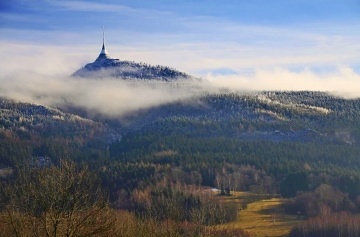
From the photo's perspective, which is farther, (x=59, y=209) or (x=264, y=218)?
(x=264, y=218)

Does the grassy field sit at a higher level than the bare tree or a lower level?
lower

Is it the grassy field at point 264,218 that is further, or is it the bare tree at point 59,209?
the grassy field at point 264,218

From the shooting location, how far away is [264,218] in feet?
420

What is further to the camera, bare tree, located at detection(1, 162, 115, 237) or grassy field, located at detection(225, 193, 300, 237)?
grassy field, located at detection(225, 193, 300, 237)

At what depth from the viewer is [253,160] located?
19375 centimetres

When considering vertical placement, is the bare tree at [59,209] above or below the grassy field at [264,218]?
above

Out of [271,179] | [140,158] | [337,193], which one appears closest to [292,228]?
[337,193]

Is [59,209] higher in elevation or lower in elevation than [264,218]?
higher

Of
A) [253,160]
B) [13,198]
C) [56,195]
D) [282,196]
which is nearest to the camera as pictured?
[56,195]

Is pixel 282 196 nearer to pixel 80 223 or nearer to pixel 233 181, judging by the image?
pixel 233 181

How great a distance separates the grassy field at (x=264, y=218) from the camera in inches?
4523

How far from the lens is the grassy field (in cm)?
11488

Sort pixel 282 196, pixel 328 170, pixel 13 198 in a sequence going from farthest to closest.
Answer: pixel 328 170
pixel 282 196
pixel 13 198

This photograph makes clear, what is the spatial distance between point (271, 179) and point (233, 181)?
1117 centimetres
